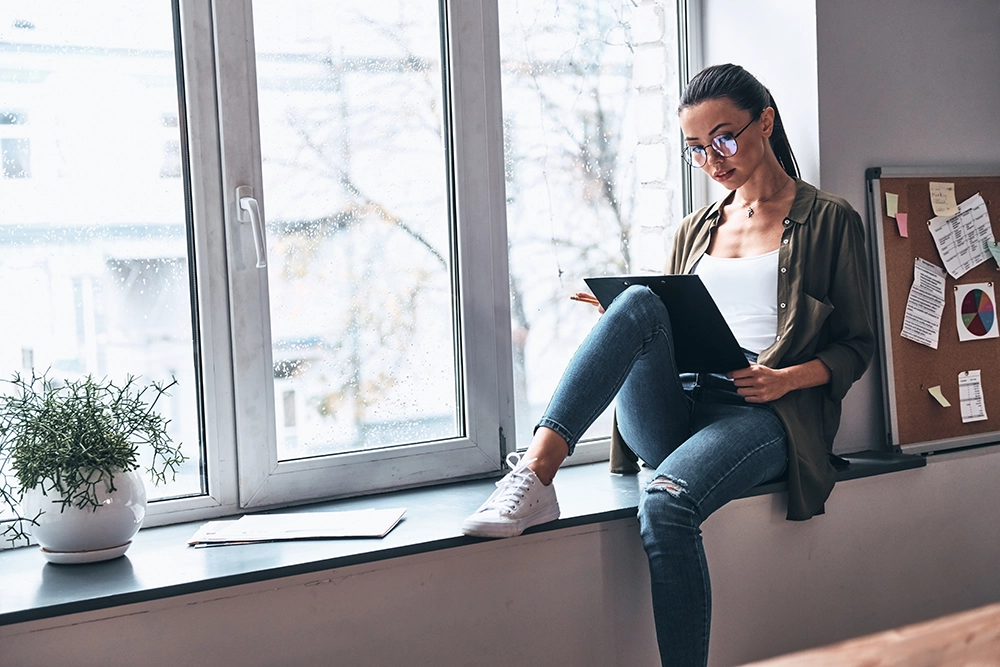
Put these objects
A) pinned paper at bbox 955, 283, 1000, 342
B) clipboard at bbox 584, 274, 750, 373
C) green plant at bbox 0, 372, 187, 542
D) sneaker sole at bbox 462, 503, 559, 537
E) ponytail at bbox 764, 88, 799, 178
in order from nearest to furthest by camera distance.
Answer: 1. green plant at bbox 0, 372, 187, 542
2. sneaker sole at bbox 462, 503, 559, 537
3. clipboard at bbox 584, 274, 750, 373
4. ponytail at bbox 764, 88, 799, 178
5. pinned paper at bbox 955, 283, 1000, 342

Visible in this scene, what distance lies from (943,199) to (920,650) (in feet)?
5.97

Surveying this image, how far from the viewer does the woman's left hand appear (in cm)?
176

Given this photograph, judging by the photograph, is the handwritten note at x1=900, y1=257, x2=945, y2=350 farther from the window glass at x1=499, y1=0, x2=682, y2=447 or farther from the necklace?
the window glass at x1=499, y1=0, x2=682, y2=447

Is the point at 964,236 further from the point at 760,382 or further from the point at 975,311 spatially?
the point at 760,382

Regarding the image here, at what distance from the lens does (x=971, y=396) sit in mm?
2285

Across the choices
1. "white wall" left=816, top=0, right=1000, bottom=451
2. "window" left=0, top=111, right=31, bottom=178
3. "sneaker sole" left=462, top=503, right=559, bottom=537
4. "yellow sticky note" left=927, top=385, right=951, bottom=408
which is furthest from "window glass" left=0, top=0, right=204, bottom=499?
"yellow sticky note" left=927, top=385, right=951, bottom=408

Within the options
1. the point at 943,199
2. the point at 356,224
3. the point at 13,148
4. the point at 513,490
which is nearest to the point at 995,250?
the point at 943,199

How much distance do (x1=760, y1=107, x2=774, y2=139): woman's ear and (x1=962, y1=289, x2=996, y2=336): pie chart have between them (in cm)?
76

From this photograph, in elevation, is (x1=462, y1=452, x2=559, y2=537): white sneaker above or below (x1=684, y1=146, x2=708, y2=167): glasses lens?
below

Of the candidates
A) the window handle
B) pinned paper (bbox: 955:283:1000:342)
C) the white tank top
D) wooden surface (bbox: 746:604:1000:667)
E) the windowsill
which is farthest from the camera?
pinned paper (bbox: 955:283:1000:342)

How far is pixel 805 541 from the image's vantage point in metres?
1.95

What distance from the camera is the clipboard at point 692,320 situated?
66.1 inches

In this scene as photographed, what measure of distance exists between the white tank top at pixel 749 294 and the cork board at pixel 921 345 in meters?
0.43

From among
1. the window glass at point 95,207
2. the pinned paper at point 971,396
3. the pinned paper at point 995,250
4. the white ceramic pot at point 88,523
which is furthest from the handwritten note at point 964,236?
the white ceramic pot at point 88,523
